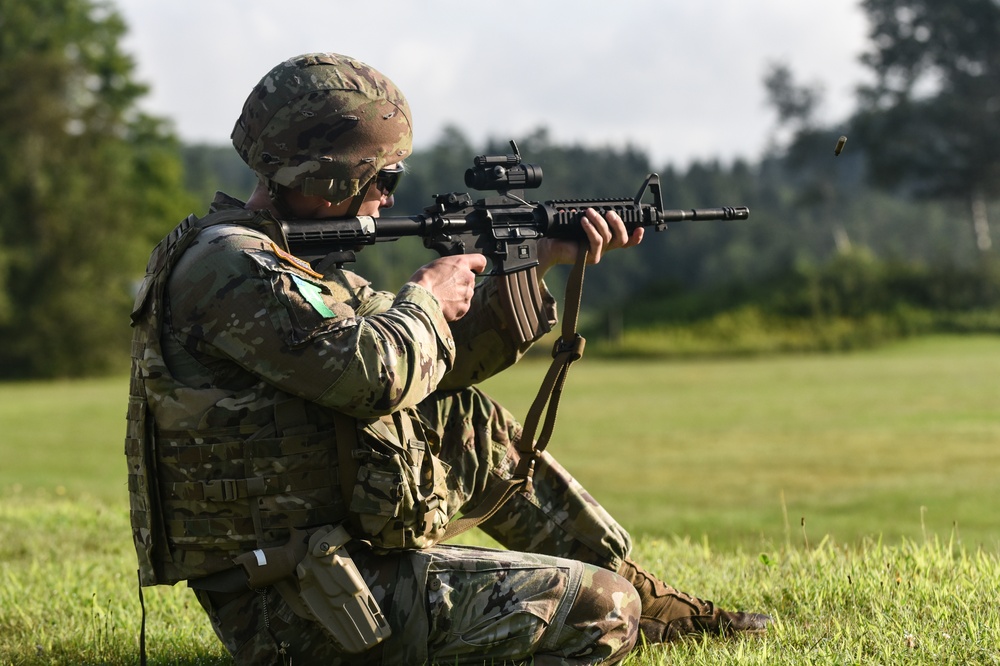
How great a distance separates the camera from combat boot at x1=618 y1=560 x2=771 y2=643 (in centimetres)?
442

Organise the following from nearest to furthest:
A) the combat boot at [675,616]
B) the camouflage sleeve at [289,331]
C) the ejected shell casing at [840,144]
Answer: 1. the camouflage sleeve at [289,331]
2. the combat boot at [675,616]
3. the ejected shell casing at [840,144]

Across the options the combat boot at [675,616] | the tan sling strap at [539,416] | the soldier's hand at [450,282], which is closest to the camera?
the soldier's hand at [450,282]

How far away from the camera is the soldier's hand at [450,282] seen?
3863mm

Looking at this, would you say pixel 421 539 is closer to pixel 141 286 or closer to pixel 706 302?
pixel 141 286

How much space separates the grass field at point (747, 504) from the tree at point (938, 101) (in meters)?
17.0

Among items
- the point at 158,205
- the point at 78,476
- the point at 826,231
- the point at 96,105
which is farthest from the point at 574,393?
the point at 826,231

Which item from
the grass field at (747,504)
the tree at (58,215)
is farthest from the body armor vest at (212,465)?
the tree at (58,215)

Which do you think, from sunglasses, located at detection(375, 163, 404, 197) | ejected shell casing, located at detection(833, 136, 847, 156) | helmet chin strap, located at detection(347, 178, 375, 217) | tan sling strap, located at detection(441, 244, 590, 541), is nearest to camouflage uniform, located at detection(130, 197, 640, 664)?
helmet chin strap, located at detection(347, 178, 375, 217)

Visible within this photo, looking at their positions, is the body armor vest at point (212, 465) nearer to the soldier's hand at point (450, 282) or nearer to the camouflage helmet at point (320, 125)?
the camouflage helmet at point (320, 125)

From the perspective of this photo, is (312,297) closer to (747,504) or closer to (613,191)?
(747,504)

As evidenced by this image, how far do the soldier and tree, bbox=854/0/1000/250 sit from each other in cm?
4730

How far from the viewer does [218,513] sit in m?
3.62

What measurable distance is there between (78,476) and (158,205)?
43.5 meters

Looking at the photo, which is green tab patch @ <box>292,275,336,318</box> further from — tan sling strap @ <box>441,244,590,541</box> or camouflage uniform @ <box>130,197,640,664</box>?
tan sling strap @ <box>441,244,590,541</box>
